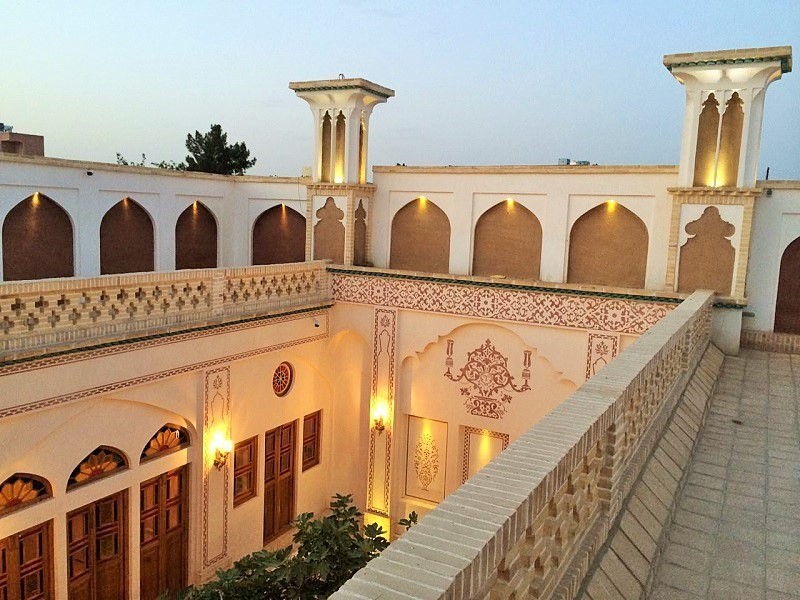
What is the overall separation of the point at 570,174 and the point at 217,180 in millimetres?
5264

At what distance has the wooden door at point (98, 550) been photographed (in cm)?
546

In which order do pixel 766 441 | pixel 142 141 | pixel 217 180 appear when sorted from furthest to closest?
pixel 142 141, pixel 217 180, pixel 766 441

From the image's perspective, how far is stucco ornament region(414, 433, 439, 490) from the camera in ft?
26.9

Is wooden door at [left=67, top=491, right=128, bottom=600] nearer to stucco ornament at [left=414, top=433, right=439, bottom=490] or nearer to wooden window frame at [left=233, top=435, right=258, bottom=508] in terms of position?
wooden window frame at [left=233, top=435, right=258, bottom=508]

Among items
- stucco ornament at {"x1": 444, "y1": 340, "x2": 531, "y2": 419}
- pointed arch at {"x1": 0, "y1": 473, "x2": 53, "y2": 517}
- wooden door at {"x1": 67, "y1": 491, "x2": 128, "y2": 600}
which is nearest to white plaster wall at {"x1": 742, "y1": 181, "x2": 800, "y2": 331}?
stucco ornament at {"x1": 444, "y1": 340, "x2": 531, "y2": 419}

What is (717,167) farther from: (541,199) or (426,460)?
(426,460)

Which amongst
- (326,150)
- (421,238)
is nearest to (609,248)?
(421,238)

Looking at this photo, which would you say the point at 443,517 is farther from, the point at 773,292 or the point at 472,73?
the point at 472,73

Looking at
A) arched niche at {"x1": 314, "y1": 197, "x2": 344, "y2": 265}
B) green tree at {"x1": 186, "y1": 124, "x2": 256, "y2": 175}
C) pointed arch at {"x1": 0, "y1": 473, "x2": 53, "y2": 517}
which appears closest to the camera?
pointed arch at {"x1": 0, "y1": 473, "x2": 53, "y2": 517}

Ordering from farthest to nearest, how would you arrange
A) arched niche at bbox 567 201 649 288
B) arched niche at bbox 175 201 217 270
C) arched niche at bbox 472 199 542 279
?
arched niche at bbox 175 201 217 270
arched niche at bbox 472 199 542 279
arched niche at bbox 567 201 649 288

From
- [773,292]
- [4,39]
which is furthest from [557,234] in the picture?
[4,39]

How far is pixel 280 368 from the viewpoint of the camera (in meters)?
7.61

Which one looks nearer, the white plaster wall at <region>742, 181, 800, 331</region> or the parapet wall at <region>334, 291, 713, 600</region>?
the parapet wall at <region>334, 291, 713, 600</region>

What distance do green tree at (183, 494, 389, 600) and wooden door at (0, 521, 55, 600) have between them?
2.02 m
